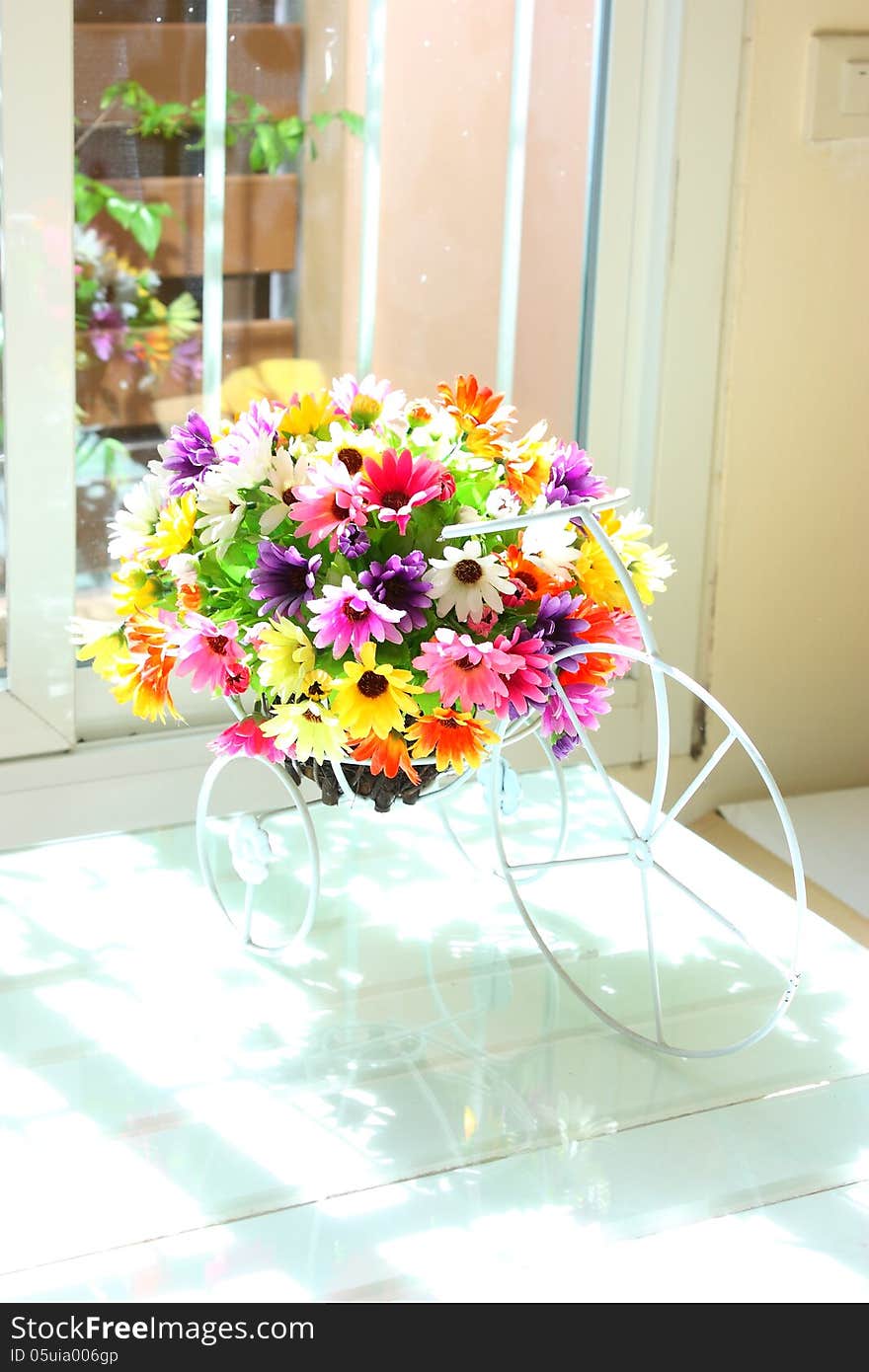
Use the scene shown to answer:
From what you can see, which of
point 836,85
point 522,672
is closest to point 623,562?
point 522,672

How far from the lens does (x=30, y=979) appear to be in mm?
1104

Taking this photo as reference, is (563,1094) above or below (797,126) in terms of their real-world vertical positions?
below

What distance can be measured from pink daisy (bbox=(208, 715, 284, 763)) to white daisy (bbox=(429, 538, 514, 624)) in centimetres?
17

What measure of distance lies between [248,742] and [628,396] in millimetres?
750

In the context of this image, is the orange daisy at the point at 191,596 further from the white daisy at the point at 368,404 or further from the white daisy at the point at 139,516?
the white daisy at the point at 368,404

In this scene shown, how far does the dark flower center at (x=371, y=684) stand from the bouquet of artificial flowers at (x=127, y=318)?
2.14 ft

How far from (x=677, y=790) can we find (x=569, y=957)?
0.61 metres

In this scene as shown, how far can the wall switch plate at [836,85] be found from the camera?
1559mm

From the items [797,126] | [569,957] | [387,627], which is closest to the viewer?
[387,627]

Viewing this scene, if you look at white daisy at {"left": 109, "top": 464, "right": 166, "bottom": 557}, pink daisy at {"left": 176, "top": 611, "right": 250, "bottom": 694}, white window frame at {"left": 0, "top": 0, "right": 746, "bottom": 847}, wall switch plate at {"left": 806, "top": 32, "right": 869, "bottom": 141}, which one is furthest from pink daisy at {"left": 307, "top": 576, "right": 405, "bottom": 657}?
wall switch plate at {"left": 806, "top": 32, "right": 869, "bottom": 141}

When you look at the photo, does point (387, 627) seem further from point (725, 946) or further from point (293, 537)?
point (725, 946)

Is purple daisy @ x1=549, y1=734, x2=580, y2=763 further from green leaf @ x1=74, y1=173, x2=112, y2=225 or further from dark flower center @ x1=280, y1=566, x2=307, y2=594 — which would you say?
green leaf @ x1=74, y1=173, x2=112, y2=225

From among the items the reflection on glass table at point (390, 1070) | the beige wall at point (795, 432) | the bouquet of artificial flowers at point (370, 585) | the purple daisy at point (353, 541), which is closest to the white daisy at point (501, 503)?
the bouquet of artificial flowers at point (370, 585)
